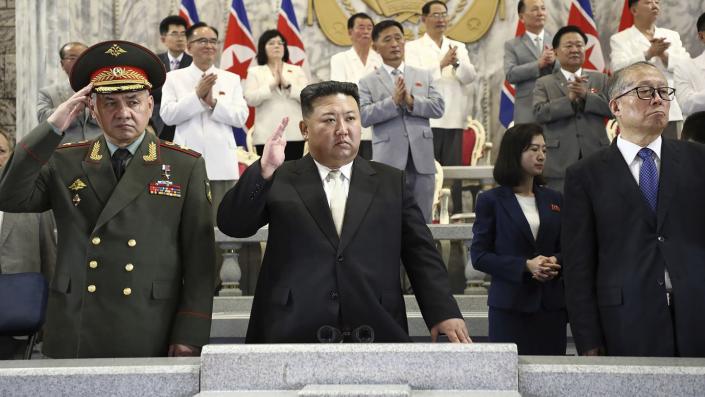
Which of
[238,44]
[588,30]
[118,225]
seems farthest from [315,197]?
[238,44]

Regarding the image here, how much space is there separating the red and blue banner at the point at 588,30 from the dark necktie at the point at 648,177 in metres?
6.22

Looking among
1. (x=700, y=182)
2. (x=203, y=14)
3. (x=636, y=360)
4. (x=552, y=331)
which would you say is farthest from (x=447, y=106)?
(x=636, y=360)

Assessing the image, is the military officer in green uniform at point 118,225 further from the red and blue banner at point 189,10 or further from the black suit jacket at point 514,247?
the red and blue banner at point 189,10

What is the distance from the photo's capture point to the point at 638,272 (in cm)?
342

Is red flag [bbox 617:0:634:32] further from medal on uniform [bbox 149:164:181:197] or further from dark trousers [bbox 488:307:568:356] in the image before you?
medal on uniform [bbox 149:164:181:197]

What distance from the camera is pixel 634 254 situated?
3.43 meters

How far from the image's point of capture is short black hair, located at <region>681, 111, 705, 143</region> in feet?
15.5

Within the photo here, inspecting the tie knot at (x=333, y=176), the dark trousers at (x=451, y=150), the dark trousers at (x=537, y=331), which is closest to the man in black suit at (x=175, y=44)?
the dark trousers at (x=451, y=150)

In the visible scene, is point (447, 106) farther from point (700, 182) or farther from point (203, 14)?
point (700, 182)

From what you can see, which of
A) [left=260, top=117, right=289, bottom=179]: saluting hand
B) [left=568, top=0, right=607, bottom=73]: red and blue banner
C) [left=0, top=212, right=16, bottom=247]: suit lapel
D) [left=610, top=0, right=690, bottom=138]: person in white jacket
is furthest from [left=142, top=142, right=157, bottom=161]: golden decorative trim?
[left=568, top=0, right=607, bottom=73]: red and blue banner

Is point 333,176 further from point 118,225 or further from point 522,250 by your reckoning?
point 522,250

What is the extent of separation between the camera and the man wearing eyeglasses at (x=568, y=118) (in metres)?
6.71

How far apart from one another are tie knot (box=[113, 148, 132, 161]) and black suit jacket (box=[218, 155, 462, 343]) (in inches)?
16.1

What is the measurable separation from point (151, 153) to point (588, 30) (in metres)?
6.90
